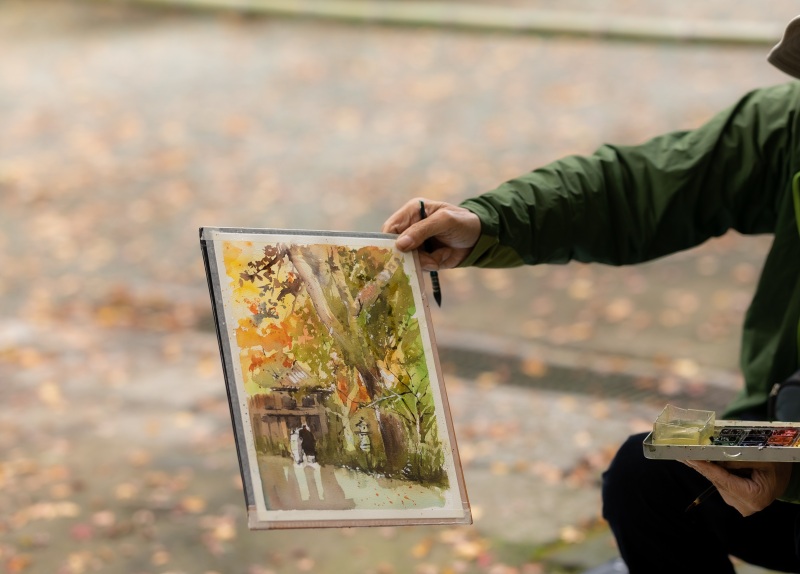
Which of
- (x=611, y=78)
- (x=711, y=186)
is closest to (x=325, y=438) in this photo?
(x=711, y=186)

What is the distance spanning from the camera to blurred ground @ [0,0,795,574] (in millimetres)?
4051

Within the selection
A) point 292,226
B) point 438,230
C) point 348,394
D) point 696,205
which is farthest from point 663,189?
point 292,226

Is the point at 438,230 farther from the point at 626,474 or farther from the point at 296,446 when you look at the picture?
the point at 626,474

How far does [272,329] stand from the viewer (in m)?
2.22

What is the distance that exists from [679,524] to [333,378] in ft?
2.93

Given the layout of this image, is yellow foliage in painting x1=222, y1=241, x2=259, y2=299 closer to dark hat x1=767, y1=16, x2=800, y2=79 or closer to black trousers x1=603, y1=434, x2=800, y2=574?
black trousers x1=603, y1=434, x2=800, y2=574

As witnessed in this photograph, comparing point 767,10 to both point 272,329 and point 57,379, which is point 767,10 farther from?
point 272,329

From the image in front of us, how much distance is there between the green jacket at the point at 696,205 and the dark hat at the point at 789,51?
0.12 metres

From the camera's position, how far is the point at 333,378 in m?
2.26

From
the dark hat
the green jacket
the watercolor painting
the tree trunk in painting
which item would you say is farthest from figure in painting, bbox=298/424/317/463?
the dark hat

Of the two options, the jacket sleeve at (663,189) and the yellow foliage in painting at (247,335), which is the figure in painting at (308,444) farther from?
the jacket sleeve at (663,189)

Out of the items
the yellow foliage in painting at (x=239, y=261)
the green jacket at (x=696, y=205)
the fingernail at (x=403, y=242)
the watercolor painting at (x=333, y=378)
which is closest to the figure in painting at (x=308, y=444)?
the watercolor painting at (x=333, y=378)

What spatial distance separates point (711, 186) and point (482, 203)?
628 mm

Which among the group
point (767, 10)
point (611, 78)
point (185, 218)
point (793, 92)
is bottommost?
point (793, 92)
